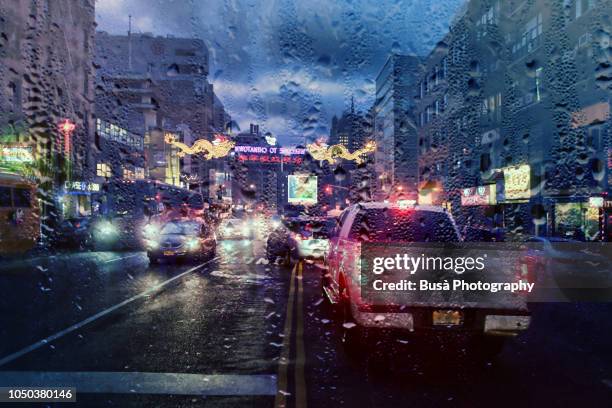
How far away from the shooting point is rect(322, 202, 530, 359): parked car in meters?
6.02

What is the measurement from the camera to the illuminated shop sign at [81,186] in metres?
35.4

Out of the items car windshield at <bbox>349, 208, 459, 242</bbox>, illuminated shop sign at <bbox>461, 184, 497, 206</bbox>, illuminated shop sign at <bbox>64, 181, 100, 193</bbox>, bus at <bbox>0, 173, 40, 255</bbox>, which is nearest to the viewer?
car windshield at <bbox>349, 208, 459, 242</bbox>

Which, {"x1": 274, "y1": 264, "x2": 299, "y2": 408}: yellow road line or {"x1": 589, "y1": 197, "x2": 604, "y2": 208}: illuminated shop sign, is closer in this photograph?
{"x1": 274, "y1": 264, "x2": 299, "y2": 408}: yellow road line

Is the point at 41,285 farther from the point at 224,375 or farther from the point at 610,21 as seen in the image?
the point at 610,21

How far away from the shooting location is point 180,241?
17.8 m

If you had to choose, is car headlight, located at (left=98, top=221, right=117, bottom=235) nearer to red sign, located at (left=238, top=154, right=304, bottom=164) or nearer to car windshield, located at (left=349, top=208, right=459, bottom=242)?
red sign, located at (left=238, top=154, right=304, bottom=164)

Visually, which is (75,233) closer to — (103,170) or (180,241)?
(180,241)

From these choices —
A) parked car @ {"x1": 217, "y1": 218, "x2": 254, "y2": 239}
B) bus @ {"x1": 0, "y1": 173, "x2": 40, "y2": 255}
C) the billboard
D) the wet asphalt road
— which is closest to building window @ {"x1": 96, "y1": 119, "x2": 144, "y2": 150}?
the billboard

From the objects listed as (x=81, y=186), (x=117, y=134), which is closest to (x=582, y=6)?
(x=81, y=186)

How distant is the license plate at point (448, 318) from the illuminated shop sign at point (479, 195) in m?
32.4

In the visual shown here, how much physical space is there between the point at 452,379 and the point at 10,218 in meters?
17.1

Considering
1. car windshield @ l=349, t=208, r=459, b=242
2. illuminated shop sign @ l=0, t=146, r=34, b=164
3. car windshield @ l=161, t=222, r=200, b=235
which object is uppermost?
illuminated shop sign @ l=0, t=146, r=34, b=164

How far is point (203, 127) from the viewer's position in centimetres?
9950

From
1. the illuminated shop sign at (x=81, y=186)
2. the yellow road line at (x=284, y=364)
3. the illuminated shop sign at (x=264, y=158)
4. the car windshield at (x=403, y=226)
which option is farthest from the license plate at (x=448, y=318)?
the illuminated shop sign at (x=264, y=158)
